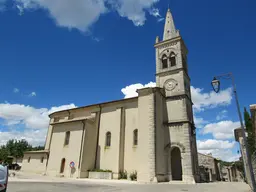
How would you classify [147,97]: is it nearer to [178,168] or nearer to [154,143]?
[154,143]

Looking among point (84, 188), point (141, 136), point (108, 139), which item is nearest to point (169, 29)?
point (141, 136)

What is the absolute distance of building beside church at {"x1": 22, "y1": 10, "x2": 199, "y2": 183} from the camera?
20.4 meters

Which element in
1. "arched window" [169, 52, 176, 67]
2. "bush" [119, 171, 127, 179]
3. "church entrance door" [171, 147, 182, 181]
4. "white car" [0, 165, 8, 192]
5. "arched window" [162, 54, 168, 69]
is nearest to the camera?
"white car" [0, 165, 8, 192]

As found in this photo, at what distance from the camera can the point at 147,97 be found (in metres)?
22.4

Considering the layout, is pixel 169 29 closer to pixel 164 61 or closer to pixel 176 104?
pixel 164 61

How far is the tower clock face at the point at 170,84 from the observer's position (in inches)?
975

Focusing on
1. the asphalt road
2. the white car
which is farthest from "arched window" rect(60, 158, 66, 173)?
the white car

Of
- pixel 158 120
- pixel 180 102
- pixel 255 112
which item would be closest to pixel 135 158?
pixel 158 120

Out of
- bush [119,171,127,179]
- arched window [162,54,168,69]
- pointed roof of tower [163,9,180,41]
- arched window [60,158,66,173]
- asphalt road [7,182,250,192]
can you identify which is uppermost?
pointed roof of tower [163,9,180,41]

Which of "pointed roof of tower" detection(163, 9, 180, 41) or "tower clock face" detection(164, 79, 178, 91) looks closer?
"tower clock face" detection(164, 79, 178, 91)

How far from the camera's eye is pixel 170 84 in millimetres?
25094

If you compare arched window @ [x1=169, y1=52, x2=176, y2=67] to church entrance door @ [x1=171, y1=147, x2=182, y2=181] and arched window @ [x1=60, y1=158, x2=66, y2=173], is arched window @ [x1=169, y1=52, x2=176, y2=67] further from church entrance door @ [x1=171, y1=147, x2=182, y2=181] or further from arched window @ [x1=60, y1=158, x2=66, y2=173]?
arched window @ [x1=60, y1=158, x2=66, y2=173]

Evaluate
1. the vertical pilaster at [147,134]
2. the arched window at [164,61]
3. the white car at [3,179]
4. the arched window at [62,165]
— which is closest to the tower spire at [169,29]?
the arched window at [164,61]

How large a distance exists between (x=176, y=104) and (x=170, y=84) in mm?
3171
